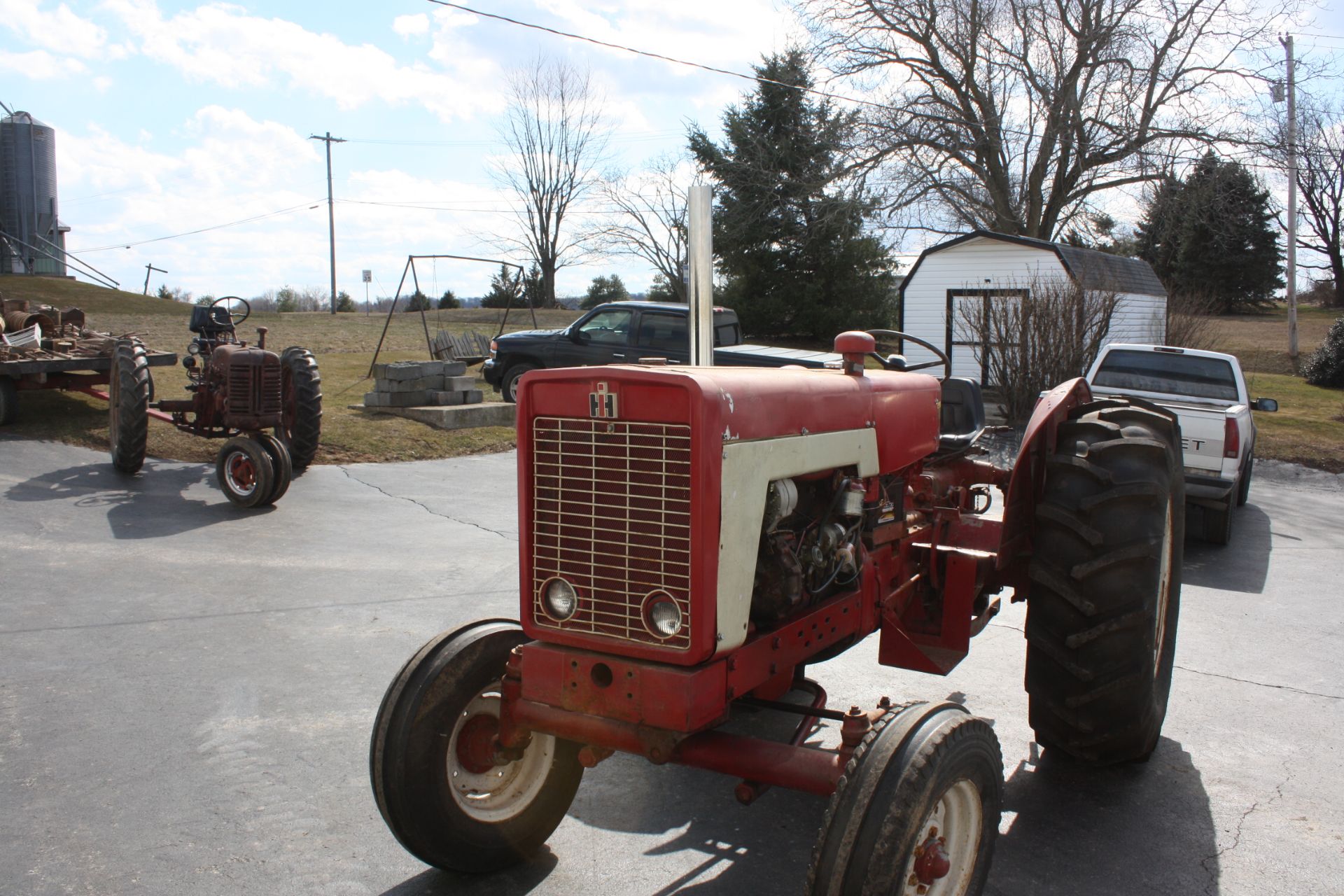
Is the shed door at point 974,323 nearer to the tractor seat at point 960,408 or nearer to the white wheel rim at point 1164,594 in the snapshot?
the tractor seat at point 960,408

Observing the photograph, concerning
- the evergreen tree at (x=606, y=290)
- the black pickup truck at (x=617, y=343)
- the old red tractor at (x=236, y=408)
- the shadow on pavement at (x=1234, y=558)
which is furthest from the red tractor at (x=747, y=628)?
the evergreen tree at (x=606, y=290)

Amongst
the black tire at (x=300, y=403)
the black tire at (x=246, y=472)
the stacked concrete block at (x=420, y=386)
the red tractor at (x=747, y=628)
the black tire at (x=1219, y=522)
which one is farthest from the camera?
the stacked concrete block at (x=420, y=386)

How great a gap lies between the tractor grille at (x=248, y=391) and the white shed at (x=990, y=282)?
13004 millimetres

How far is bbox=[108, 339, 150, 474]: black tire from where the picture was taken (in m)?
8.37

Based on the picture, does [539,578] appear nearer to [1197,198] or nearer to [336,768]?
[336,768]

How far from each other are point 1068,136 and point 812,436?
2581 cm

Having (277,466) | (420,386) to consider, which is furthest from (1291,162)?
(277,466)

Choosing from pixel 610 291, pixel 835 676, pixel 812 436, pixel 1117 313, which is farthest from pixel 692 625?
pixel 610 291

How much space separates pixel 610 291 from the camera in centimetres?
3838

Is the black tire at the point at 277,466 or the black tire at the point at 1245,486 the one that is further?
the black tire at the point at 1245,486

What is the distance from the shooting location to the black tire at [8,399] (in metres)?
9.84

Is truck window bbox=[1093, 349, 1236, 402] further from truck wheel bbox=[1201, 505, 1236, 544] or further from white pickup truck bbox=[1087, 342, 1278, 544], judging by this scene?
truck wheel bbox=[1201, 505, 1236, 544]

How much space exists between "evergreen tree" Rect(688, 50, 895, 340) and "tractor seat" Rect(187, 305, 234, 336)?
1759 cm

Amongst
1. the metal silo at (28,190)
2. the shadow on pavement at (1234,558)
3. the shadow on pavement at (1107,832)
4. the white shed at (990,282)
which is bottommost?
the shadow on pavement at (1107,832)
